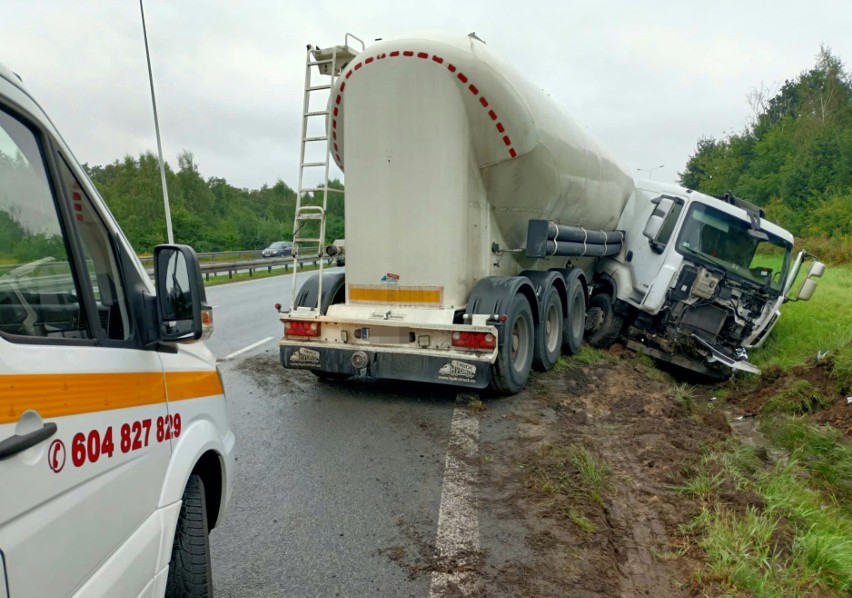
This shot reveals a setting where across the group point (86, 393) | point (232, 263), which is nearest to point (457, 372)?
point (86, 393)

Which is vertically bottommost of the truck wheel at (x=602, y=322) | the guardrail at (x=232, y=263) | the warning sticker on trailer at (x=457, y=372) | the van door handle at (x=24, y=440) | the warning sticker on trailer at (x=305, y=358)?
the guardrail at (x=232, y=263)

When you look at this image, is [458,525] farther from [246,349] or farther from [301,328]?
[246,349]

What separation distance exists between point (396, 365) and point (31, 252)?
170 inches

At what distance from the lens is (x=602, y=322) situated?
9641 millimetres

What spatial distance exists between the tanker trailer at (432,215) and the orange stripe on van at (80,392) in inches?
145

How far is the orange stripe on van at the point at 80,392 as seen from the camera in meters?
1.34

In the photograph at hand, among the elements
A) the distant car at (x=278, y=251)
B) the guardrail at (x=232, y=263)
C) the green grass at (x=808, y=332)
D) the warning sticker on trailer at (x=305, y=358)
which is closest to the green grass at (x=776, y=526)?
the green grass at (x=808, y=332)

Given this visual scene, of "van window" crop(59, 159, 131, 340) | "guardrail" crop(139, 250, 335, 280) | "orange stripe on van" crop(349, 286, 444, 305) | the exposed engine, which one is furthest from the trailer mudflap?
"guardrail" crop(139, 250, 335, 280)

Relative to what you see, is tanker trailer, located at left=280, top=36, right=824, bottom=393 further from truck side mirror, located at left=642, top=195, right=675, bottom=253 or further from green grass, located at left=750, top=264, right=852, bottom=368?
green grass, located at left=750, top=264, right=852, bottom=368

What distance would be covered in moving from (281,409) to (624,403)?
3618 mm

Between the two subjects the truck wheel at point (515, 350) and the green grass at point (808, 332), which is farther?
the green grass at point (808, 332)

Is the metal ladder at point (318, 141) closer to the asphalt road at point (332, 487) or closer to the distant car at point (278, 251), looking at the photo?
the asphalt road at point (332, 487)

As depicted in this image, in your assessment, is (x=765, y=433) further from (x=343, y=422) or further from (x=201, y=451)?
(x=201, y=451)

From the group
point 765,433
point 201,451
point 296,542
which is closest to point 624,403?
point 765,433
